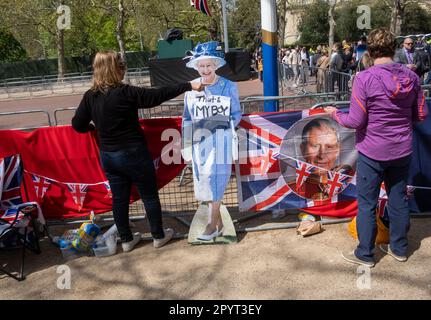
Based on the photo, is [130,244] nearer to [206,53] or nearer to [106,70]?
[106,70]

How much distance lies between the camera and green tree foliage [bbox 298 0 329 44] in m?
58.6

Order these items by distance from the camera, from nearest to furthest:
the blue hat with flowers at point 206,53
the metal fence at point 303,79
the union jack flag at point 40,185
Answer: the blue hat with flowers at point 206,53 < the union jack flag at point 40,185 < the metal fence at point 303,79

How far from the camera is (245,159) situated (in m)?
4.60

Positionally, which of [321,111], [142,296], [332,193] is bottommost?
[142,296]

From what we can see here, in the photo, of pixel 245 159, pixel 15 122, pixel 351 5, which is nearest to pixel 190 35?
pixel 351 5

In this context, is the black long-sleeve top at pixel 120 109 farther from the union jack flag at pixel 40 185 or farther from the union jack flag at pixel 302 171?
the union jack flag at pixel 302 171

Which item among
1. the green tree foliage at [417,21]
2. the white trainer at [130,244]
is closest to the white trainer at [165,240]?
the white trainer at [130,244]

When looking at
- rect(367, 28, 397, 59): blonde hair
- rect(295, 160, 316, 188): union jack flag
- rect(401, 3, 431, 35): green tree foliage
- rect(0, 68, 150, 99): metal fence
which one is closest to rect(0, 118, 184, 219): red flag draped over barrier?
rect(295, 160, 316, 188): union jack flag

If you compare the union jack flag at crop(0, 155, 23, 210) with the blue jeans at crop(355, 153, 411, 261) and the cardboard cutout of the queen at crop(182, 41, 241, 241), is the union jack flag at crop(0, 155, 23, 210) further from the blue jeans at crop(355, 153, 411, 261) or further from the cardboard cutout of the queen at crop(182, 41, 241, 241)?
the blue jeans at crop(355, 153, 411, 261)

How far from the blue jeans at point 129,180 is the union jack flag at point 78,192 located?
68cm

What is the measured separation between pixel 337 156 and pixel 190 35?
4275cm

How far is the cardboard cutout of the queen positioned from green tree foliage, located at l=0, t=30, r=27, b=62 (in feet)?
148

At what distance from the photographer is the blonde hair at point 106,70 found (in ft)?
12.9
